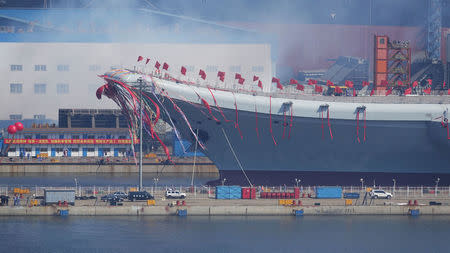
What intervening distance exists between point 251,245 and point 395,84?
29057mm

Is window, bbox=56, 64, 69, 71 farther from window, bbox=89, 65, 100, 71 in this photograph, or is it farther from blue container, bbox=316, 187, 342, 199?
blue container, bbox=316, 187, 342, 199

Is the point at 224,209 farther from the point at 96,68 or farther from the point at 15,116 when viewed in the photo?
the point at 15,116

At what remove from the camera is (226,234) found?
53500 mm

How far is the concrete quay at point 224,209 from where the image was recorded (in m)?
55.8

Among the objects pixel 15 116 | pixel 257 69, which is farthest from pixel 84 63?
pixel 257 69

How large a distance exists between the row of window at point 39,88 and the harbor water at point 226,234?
49.1 m

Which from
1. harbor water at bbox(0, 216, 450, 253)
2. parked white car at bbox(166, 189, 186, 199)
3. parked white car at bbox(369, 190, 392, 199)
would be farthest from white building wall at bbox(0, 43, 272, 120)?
harbor water at bbox(0, 216, 450, 253)

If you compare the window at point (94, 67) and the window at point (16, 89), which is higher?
the window at point (94, 67)

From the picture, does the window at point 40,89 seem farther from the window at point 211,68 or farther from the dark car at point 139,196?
the dark car at point 139,196

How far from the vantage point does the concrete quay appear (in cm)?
5578

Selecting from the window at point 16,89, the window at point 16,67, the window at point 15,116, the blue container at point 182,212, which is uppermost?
the window at point 16,67

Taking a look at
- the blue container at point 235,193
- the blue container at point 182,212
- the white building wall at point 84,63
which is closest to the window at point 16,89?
the white building wall at point 84,63

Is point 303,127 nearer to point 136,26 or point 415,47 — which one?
point 136,26

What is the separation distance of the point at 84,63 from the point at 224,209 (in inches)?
2016
